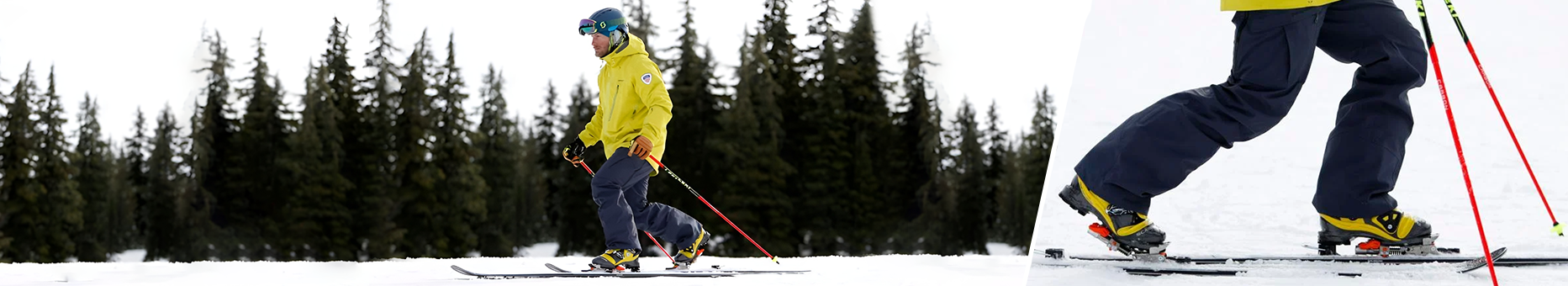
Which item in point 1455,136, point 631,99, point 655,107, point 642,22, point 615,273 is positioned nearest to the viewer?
point 1455,136

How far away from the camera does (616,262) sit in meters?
5.35

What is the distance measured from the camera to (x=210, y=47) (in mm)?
40562

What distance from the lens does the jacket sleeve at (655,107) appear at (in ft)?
16.8

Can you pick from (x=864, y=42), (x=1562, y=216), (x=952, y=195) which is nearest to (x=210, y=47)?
(x=864, y=42)

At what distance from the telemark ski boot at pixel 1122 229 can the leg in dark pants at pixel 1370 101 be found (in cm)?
69

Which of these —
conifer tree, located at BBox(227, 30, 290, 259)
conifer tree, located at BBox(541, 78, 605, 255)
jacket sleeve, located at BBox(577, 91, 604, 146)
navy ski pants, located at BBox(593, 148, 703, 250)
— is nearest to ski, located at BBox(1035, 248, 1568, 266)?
navy ski pants, located at BBox(593, 148, 703, 250)

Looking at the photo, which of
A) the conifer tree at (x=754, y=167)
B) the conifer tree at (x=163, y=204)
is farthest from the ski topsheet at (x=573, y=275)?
the conifer tree at (x=163, y=204)

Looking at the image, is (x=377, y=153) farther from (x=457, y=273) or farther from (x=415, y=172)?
(x=457, y=273)

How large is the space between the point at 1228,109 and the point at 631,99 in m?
2.71

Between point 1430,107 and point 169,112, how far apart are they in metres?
46.0

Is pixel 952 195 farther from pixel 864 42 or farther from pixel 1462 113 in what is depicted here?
pixel 1462 113

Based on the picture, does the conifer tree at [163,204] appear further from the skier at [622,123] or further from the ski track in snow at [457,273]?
the skier at [622,123]

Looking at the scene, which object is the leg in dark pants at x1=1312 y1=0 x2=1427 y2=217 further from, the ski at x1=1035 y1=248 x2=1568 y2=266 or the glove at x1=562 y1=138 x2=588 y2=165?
the glove at x1=562 y1=138 x2=588 y2=165

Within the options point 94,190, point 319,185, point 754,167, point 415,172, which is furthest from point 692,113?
point 94,190
